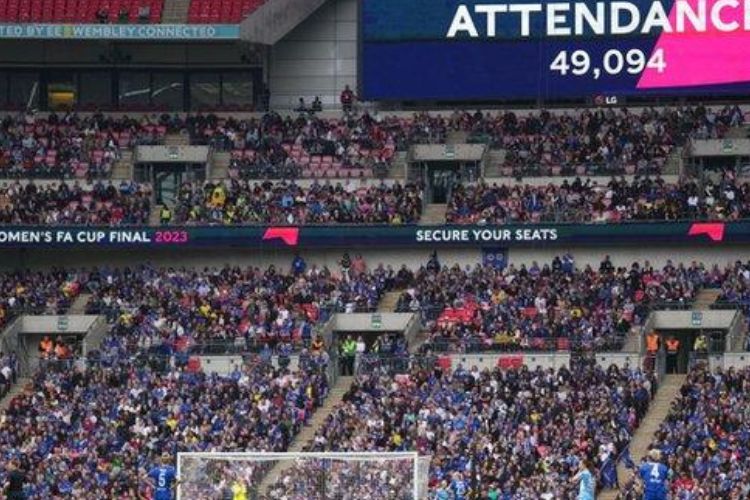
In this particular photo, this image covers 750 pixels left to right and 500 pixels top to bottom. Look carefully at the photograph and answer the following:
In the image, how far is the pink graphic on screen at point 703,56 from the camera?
60.2m

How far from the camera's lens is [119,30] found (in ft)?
203

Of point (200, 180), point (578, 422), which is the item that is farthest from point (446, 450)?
point (200, 180)

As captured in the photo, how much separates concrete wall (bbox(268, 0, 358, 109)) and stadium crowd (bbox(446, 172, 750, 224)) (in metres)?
5.66

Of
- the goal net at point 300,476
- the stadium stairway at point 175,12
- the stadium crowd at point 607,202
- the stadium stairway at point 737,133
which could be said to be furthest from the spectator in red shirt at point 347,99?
the goal net at point 300,476

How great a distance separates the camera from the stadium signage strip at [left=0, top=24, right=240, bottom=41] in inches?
2429

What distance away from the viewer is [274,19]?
6312 centimetres

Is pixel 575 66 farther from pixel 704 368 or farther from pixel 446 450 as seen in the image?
pixel 446 450

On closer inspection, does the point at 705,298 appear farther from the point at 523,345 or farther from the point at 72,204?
the point at 72,204

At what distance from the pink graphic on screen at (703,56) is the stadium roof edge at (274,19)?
8.46 metres

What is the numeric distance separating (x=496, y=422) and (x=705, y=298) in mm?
8549

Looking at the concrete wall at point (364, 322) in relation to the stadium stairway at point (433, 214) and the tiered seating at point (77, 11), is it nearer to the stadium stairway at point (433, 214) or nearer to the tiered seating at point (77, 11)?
the stadium stairway at point (433, 214)

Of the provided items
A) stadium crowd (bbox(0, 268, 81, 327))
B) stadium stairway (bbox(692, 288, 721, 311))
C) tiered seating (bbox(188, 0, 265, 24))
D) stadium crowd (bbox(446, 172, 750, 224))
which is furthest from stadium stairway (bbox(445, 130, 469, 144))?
stadium crowd (bbox(0, 268, 81, 327))

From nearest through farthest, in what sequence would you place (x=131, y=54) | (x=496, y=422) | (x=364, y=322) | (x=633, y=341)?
(x=496, y=422) < (x=633, y=341) < (x=364, y=322) < (x=131, y=54)

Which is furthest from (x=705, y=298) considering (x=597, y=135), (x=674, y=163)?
(x=597, y=135)
